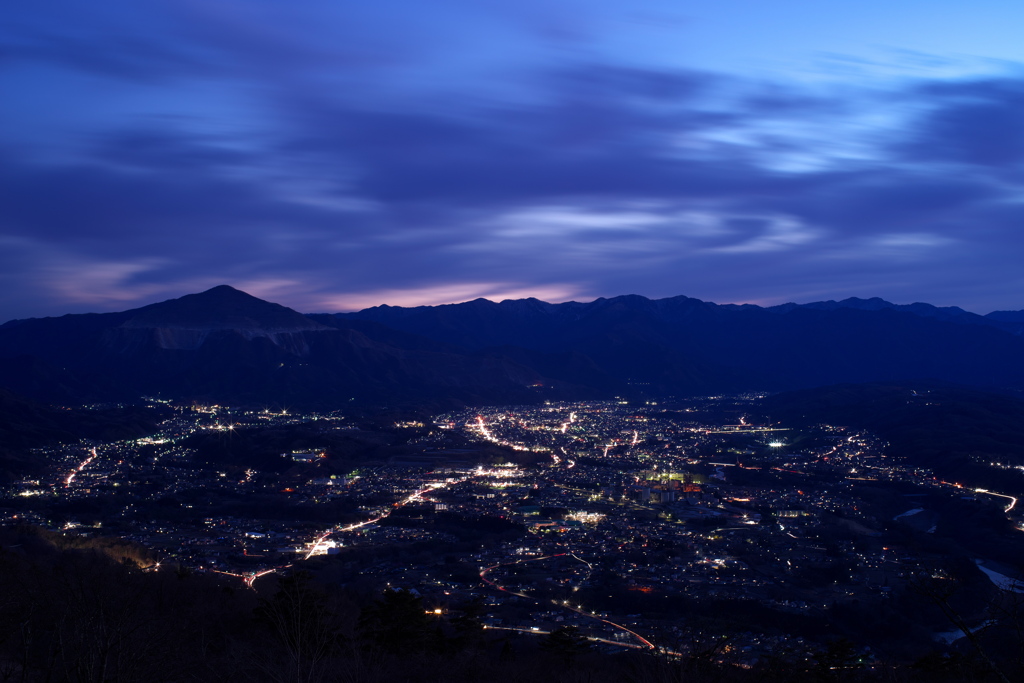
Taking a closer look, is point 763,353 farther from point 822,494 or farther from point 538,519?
point 538,519

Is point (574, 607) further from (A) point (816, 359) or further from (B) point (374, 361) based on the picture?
(A) point (816, 359)

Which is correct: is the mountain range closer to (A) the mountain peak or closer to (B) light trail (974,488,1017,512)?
(A) the mountain peak

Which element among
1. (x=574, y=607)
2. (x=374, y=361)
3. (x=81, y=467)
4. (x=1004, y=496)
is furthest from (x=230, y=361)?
(x=574, y=607)

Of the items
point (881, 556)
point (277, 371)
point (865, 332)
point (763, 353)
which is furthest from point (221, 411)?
point (865, 332)

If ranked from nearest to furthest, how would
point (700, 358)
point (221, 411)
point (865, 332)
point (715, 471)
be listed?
point (715, 471) → point (221, 411) → point (700, 358) → point (865, 332)

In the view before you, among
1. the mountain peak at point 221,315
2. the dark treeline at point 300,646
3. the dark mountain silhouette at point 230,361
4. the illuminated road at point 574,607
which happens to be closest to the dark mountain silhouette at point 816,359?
the dark mountain silhouette at point 230,361

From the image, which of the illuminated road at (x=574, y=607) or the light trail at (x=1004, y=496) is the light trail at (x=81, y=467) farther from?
the light trail at (x=1004, y=496)
